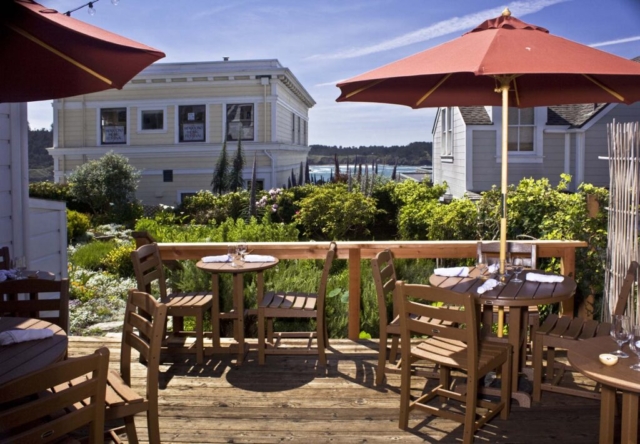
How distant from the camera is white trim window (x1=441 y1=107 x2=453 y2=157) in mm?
17109

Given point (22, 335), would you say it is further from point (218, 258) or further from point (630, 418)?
point (630, 418)

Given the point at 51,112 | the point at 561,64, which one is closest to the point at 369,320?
the point at 561,64

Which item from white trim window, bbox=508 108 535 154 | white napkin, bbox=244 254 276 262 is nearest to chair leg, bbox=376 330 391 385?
white napkin, bbox=244 254 276 262

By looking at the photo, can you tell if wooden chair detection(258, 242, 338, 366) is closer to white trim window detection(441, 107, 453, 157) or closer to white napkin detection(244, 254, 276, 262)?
white napkin detection(244, 254, 276, 262)

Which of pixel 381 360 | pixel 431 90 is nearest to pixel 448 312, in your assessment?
pixel 381 360

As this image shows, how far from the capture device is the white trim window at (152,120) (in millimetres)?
21094

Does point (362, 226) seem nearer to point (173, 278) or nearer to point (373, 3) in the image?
point (373, 3)

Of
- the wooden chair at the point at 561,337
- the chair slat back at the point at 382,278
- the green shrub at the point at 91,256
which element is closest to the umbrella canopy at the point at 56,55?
the chair slat back at the point at 382,278

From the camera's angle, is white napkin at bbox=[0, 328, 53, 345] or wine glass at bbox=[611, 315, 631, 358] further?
white napkin at bbox=[0, 328, 53, 345]

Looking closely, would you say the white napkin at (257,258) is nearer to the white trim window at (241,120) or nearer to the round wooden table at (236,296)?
the round wooden table at (236,296)

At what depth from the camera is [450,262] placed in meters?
7.89

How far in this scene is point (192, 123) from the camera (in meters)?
21.2

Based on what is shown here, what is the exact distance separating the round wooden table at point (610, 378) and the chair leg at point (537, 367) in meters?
1.06

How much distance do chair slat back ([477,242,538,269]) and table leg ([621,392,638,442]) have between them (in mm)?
2444
